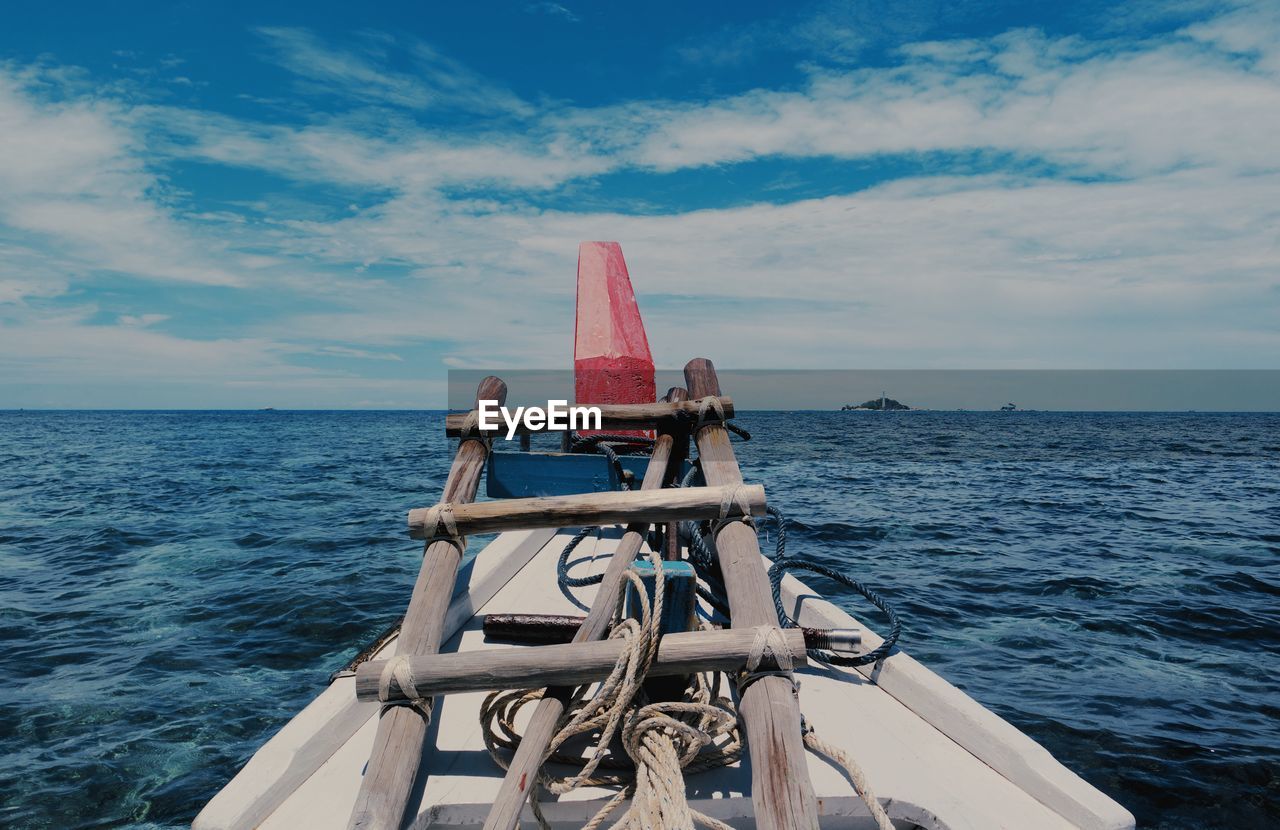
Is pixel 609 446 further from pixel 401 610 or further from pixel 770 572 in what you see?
pixel 401 610

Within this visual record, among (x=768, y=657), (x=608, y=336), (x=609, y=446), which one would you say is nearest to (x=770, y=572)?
(x=768, y=657)

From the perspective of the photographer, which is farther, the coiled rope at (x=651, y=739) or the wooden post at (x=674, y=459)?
the wooden post at (x=674, y=459)

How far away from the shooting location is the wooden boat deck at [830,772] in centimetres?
231

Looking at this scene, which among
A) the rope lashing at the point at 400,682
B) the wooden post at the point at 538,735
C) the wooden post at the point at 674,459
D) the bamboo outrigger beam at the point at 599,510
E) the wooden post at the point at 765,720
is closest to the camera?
the wooden post at the point at 765,720

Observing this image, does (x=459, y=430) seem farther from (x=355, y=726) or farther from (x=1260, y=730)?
(x=1260, y=730)

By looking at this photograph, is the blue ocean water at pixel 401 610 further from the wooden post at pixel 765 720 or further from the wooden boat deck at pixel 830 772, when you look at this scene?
the wooden post at pixel 765 720

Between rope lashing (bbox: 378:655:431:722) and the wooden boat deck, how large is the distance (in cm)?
40

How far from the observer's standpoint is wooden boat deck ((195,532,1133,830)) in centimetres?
231

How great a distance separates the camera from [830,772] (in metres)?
2.64

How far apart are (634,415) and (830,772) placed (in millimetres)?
2389

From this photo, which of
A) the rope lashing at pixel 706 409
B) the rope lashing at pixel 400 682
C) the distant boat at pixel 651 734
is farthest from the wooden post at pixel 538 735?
the rope lashing at pixel 706 409

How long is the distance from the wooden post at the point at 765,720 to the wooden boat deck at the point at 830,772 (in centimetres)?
44

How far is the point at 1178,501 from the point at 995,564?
12050 mm

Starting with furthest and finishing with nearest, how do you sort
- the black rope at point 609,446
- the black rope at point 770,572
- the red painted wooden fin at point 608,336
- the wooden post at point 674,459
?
the red painted wooden fin at point 608,336 < the black rope at point 609,446 < the wooden post at point 674,459 < the black rope at point 770,572
